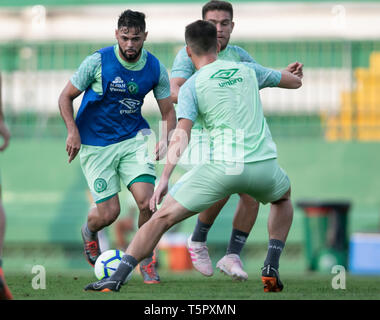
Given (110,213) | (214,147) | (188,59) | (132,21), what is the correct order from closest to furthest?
(214,147) → (132,21) → (188,59) → (110,213)

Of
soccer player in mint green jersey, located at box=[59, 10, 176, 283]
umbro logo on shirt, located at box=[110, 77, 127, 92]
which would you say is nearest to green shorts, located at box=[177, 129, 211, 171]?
soccer player in mint green jersey, located at box=[59, 10, 176, 283]

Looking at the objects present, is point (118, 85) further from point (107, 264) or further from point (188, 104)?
point (107, 264)

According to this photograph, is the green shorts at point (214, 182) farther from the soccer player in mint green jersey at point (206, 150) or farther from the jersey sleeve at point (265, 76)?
the soccer player in mint green jersey at point (206, 150)

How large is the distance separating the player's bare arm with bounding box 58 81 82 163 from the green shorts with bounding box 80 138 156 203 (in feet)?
1.57

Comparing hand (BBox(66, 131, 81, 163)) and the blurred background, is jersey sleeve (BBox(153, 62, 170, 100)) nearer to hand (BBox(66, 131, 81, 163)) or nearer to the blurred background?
hand (BBox(66, 131, 81, 163))

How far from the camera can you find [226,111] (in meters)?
6.79

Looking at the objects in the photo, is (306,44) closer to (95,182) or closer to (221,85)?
(95,182)

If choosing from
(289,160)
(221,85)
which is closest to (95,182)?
(221,85)

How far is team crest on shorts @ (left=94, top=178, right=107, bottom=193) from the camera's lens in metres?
8.57

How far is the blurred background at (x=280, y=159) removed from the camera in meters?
15.1

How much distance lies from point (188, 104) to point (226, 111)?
1.03 ft

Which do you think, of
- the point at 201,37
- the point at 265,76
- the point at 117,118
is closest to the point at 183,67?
the point at 117,118

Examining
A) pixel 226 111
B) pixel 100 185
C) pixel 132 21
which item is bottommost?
pixel 100 185
